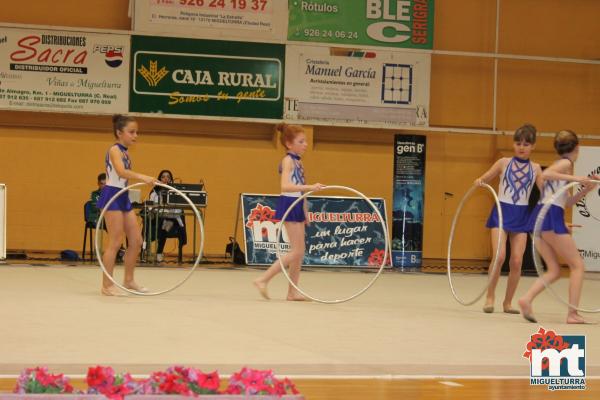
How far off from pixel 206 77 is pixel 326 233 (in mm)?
3770

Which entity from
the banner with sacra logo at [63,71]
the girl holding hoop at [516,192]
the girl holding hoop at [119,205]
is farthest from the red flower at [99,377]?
the banner with sacra logo at [63,71]

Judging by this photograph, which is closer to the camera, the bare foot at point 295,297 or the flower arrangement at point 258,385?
the flower arrangement at point 258,385

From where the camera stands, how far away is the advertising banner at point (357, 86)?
17969mm

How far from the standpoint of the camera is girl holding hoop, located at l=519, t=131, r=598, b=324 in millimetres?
7711

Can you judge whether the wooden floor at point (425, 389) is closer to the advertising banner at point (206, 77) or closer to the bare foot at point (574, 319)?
the bare foot at point (574, 319)

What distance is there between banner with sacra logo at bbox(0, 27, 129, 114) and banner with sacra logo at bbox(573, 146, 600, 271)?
731cm

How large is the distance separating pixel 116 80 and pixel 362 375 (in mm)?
12858

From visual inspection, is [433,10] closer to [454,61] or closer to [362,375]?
[454,61]

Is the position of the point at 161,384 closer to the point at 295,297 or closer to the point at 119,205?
the point at 119,205

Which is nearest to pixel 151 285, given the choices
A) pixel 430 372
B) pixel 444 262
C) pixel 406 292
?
pixel 406 292

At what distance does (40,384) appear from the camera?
3.38m

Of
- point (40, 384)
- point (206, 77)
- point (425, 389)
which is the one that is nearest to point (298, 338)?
point (425, 389)

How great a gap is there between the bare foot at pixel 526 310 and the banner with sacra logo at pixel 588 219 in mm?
7787

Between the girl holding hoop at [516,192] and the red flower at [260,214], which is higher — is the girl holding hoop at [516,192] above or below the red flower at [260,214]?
above
